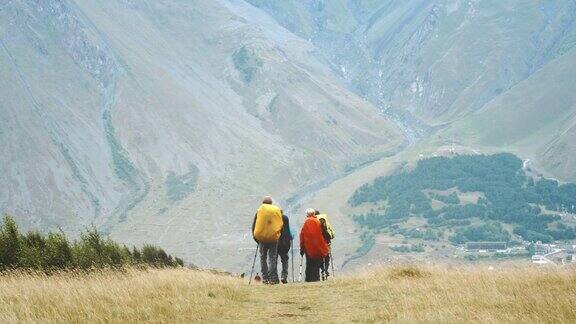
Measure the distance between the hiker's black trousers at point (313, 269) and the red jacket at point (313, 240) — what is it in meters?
0.41

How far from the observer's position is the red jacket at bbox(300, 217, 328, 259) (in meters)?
25.1

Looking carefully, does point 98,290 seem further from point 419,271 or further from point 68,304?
point 419,271

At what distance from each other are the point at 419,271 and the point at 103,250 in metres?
16.0

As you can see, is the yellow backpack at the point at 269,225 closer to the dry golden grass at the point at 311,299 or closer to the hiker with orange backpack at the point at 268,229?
the hiker with orange backpack at the point at 268,229

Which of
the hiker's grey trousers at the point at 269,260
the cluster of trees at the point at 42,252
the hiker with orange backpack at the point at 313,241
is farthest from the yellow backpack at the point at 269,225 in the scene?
the cluster of trees at the point at 42,252

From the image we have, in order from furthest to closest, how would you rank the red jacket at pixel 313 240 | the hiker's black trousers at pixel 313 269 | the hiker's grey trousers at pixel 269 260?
the hiker's black trousers at pixel 313 269 → the red jacket at pixel 313 240 → the hiker's grey trousers at pixel 269 260

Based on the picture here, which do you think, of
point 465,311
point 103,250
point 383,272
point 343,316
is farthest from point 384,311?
point 103,250

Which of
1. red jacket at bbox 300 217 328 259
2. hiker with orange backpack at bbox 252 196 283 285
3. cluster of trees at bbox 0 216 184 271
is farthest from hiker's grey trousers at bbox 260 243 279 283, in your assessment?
cluster of trees at bbox 0 216 184 271

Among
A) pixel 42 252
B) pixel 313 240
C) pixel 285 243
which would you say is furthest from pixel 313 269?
pixel 42 252

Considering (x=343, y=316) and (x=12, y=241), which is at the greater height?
(x=12, y=241)

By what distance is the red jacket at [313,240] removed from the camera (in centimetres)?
2512

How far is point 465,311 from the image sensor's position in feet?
44.0

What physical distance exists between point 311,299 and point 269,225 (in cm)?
514

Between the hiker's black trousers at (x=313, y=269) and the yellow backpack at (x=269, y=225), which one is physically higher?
the yellow backpack at (x=269, y=225)
